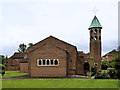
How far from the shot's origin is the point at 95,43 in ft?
158

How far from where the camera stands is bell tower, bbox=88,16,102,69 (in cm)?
4728

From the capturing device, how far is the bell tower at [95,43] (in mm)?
47281

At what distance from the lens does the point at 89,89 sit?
602 inches

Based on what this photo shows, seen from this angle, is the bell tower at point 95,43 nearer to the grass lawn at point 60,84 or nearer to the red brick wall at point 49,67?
the red brick wall at point 49,67

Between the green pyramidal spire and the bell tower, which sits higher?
the green pyramidal spire

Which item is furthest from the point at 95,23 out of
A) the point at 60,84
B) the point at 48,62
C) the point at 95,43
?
the point at 60,84

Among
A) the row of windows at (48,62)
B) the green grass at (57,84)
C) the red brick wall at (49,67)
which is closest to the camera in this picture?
the green grass at (57,84)

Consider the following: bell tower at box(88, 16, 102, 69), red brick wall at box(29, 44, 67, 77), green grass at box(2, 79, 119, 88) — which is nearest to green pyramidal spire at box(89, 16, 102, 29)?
bell tower at box(88, 16, 102, 69)

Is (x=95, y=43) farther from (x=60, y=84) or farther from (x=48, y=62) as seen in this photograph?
(x=60, y=84)

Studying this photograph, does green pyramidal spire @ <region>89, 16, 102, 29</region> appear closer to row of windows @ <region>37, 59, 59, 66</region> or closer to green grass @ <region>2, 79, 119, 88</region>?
row of windows @ <region>37, 59, 59, 66</region>

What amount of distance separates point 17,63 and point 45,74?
43.0 meters

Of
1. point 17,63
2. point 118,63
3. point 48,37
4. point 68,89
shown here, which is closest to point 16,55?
point 17,63

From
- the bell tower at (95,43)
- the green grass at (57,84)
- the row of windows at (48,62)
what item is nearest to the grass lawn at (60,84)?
the green grass at (57,84)

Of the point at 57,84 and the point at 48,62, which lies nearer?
the point at 57,84
